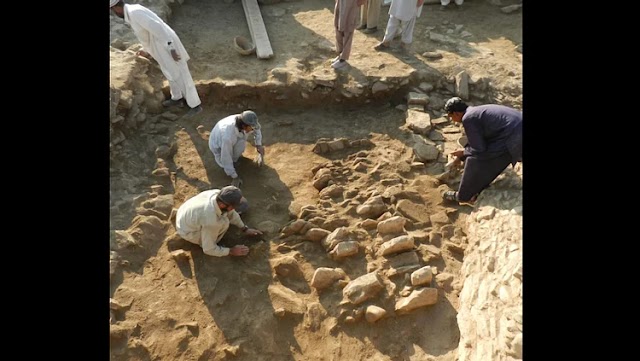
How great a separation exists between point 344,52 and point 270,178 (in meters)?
2.41

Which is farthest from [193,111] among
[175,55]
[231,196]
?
[231,196]

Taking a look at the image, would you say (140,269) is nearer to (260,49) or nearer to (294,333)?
(294,333)

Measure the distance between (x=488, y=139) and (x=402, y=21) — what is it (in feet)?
11.3

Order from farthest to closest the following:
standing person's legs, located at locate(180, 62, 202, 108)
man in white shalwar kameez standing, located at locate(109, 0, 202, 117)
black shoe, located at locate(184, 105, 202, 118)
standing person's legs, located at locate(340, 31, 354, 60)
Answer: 1. standing person's legs, located at locate(340, 31, 354, 60)
2. black shoe, located at locate(184, 105, 202, 118)
3. standing person's legs, located at locate(180, 62, 202, 108)
4. man in white shalwar kameez standing, located at locate(109, 0, 202, 117)

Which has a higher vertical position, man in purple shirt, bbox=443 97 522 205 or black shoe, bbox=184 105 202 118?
man in purple shirt, bbox=443 97 522 205

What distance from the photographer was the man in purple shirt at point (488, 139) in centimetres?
457

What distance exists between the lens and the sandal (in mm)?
5227

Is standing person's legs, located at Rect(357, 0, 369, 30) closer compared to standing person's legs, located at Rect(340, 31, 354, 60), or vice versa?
standing person's legs, located at Rect(340, 31, 354, 60)

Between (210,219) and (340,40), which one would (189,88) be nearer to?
(340,40)

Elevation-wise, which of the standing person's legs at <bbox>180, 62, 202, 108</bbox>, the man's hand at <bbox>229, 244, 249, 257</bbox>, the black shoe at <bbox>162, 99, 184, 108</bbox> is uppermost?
the standing person's legs at <bbox>180, 62, 202, 108</bbox>

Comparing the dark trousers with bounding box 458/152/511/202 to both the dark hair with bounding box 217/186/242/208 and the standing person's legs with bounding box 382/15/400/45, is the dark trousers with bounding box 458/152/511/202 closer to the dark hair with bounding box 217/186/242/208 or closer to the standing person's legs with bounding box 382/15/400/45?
the dark hair with bounding box 217/186/242/208

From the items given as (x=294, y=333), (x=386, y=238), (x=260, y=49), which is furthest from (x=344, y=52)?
(x=294, y=333)

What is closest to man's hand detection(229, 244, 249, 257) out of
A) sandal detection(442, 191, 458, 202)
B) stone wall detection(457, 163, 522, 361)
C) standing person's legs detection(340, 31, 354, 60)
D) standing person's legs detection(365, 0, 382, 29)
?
stone wall detection(457, 163, 522, 361)

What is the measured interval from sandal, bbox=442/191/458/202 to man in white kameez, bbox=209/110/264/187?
2.16 meters
